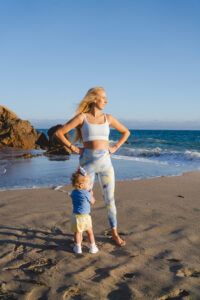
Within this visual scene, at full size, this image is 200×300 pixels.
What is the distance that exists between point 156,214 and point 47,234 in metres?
2.27

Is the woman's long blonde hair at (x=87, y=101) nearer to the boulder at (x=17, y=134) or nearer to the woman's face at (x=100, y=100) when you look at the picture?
the woman's face at (x=100, y=100)

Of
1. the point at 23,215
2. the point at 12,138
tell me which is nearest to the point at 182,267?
the point at 23,215

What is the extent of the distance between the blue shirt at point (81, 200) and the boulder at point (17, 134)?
20.2 m

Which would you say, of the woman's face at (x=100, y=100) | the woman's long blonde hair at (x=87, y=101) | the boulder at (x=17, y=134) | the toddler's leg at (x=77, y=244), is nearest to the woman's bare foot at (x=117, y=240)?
the toddler's leg at (x=77, y=244)

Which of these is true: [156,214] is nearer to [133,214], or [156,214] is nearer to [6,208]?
[133,214]

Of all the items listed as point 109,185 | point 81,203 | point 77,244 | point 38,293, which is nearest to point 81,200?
point 81,203

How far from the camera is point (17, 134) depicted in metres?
23.1

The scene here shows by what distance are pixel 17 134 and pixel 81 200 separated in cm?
2105

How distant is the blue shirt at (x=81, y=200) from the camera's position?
3.44m

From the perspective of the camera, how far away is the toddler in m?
3.41

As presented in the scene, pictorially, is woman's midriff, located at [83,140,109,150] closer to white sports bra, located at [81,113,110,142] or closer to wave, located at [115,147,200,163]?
white sports bra, located at [81,113,110,142]

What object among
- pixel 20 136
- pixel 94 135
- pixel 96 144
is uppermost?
pixel 20 136

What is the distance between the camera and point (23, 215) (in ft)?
16.6

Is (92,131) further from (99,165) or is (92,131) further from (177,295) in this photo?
(177,295)
